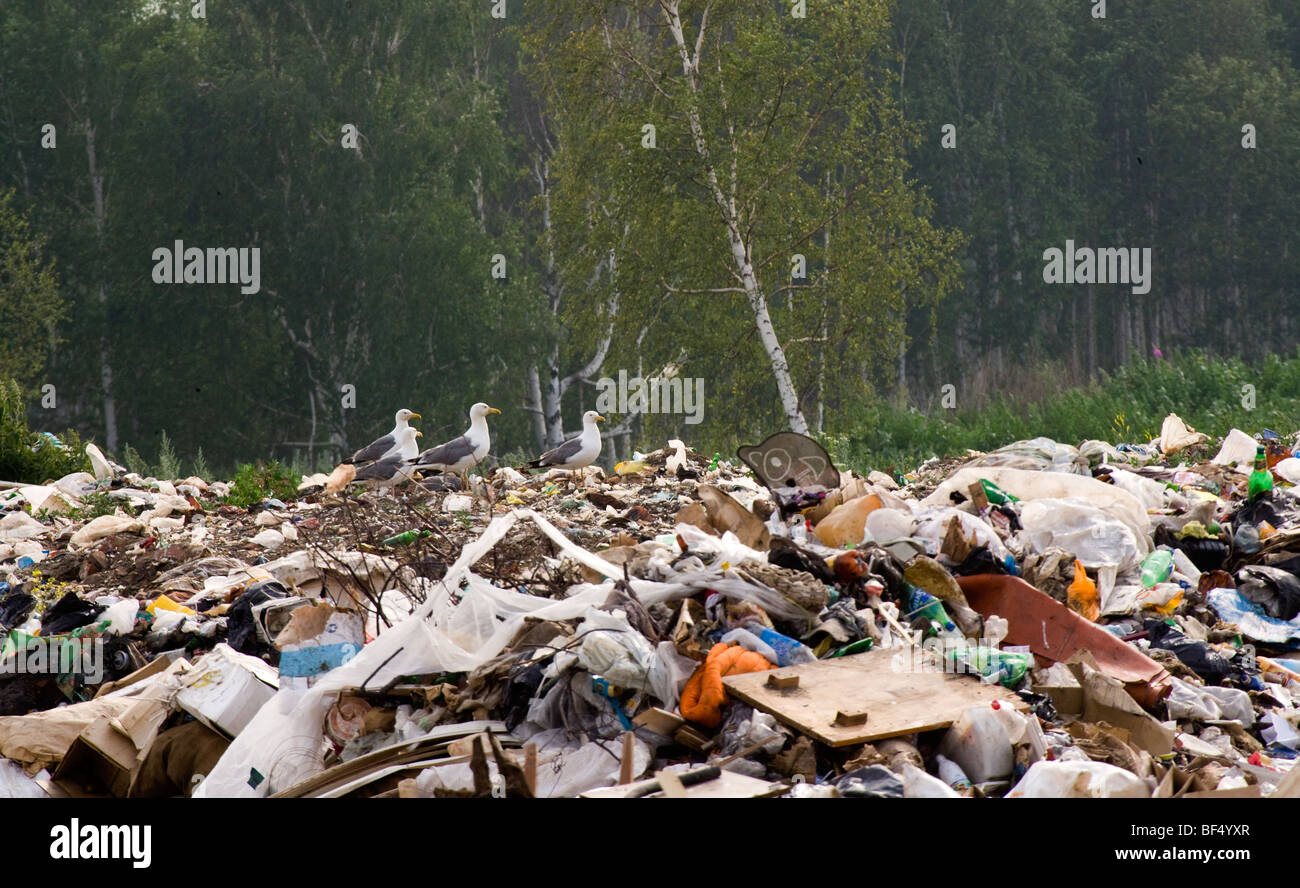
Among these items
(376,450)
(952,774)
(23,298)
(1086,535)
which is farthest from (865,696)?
(23,298)

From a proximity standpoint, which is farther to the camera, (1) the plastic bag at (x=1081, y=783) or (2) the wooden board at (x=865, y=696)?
(2) the wooden board at (x=865, y=696)

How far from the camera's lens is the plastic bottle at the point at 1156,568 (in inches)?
212

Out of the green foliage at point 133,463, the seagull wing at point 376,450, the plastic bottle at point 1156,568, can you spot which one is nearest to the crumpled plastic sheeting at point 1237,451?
the plastic bottle at point 1156,568

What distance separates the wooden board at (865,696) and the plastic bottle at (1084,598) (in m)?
1.21

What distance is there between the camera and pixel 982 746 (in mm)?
3637

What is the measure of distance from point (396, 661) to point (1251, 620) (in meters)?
3.43

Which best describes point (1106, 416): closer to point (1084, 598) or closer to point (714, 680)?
point (1084, 598)

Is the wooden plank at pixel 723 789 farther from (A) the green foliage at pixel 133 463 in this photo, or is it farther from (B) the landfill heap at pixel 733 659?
(A) the green foliage at pixel 133 463

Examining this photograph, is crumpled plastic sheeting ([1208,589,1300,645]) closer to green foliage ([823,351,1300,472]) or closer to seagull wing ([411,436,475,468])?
seagull wing ([411,436,475,468])

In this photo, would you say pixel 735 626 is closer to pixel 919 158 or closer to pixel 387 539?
pixel 387 539

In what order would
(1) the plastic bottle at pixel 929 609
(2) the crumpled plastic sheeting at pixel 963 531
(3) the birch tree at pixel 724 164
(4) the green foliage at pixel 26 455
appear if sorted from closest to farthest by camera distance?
(1) the plastic bottle at pixel 929 609 → (2) the crumpled plastic sheeting at pixel 963 531 → (4) the green foliage at pixel 26 455 → (3) the birch tree at pixel 724 164

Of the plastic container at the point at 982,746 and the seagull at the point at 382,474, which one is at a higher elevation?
the seagull at the point at 382,474

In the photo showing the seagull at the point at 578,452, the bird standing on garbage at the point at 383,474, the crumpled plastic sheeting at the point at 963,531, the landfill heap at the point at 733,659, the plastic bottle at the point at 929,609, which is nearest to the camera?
the landfill heap at the point at 733,659
